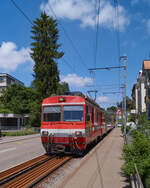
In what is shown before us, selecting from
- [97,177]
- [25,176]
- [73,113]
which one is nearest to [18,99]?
[73,113]

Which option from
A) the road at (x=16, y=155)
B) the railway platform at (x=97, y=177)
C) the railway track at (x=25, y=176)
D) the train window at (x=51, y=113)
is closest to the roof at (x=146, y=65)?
the road at (x=16, y=155)

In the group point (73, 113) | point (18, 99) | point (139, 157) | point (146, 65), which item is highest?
point (146, 65)

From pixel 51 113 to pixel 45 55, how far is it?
1068 inches

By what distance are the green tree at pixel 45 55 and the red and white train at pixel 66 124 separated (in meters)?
24.9

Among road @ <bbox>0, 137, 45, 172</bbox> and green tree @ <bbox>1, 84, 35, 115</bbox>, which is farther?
green tree @ <bbox>1, 84, 35, 115</bbox>

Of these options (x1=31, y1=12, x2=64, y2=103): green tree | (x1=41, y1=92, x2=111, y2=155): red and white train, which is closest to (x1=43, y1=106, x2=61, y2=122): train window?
(x1=41, y1=92, x2=111, y2=155): red and white train

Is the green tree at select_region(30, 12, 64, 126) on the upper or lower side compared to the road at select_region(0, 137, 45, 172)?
upper

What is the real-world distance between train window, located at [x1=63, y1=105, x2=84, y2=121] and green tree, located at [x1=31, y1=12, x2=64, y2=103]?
25.2 metres

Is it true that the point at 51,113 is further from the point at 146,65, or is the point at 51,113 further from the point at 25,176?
the point at 146,65

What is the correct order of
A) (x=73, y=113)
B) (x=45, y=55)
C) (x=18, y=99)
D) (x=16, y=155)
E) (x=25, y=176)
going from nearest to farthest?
(x=25, y=176)
(x=73, y=113)
(x=16, y=155)
(x=45, y=55)
(x=18, y=99)

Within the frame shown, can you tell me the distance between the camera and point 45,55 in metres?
37.1

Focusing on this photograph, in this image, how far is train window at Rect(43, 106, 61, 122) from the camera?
1122 centimetres

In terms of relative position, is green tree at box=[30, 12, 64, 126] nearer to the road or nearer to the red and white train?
the road

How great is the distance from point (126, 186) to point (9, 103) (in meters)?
46.1
